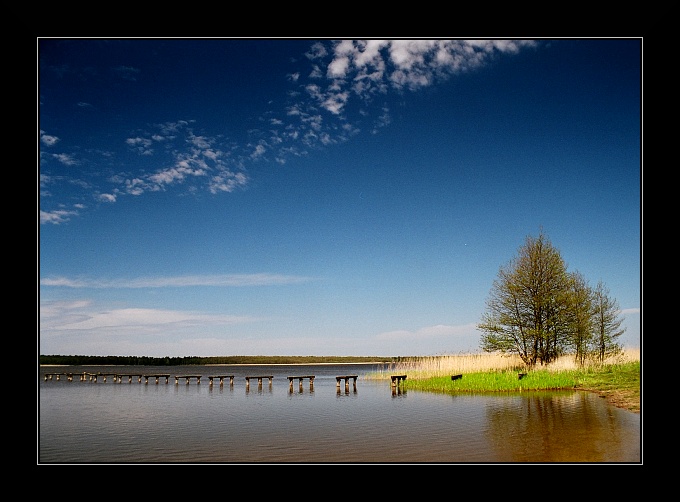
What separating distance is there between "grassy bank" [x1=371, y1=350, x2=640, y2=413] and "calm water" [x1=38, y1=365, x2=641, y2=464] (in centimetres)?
188

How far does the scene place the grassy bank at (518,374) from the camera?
22191mm

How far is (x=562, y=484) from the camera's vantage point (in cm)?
783

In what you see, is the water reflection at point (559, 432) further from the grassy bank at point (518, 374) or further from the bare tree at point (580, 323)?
the bare tree at point (580, 323)

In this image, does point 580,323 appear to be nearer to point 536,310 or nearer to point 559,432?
point 536,310

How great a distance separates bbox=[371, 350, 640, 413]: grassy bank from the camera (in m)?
22.2

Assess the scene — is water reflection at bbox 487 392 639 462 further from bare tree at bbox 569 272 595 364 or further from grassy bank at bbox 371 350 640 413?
bare tree at bbox 569 272 595 364

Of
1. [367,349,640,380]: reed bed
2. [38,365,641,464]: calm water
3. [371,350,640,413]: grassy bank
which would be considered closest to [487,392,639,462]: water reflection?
[38,365,641,464]: calm water

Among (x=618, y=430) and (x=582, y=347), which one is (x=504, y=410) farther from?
(x=582, y=347)

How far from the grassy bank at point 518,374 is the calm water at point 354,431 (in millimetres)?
1879

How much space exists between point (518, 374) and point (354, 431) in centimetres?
1238

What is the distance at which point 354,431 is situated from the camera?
50.0 feet

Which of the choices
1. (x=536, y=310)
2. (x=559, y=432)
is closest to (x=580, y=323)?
(x=536, y=310)

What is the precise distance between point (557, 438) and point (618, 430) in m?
1.80
